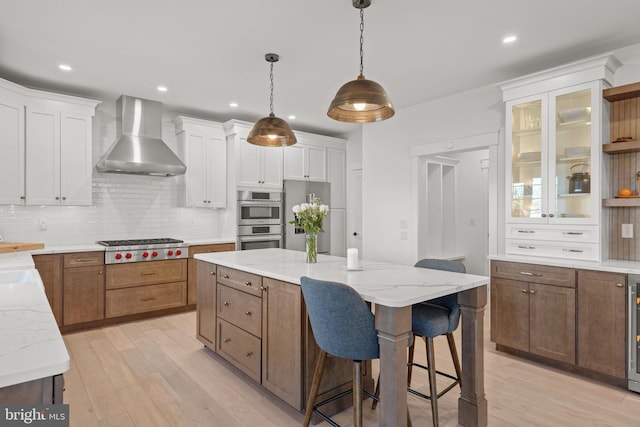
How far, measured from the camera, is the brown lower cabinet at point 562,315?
2758 millimetres

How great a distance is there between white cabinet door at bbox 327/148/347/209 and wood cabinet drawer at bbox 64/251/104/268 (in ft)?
11.7

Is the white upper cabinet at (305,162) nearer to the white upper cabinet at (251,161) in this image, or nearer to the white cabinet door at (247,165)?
the white upper cabinet at (251,161)

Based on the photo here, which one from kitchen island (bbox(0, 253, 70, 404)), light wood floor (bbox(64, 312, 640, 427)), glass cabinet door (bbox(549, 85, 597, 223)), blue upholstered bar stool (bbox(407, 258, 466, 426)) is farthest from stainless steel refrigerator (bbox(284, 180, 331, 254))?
kitchen island (bbox(0, 253, 70, 404))

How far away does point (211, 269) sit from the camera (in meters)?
3.26

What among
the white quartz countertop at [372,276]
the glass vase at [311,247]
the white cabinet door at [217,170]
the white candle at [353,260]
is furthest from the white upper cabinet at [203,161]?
the white candle at [353,260]

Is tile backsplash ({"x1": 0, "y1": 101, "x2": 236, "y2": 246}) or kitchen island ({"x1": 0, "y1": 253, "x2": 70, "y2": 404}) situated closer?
kitchen island ({"x1": 0, "y1": 253, "x2": 70, "y2": 404})

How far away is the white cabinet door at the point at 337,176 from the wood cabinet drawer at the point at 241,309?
3.60m

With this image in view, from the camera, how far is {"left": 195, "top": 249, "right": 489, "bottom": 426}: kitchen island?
1767 mm

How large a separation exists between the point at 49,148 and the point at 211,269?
250cm

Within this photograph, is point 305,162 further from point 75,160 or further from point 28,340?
point 28,340

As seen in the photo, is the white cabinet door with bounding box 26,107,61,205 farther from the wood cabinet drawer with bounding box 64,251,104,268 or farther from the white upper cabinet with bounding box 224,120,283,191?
the white upper cabinet with bounding box 224,120,283,191

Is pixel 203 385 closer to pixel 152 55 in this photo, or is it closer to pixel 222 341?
pixel 222 341

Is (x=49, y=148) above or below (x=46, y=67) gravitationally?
below

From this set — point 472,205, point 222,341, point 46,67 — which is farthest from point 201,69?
point 472,205
